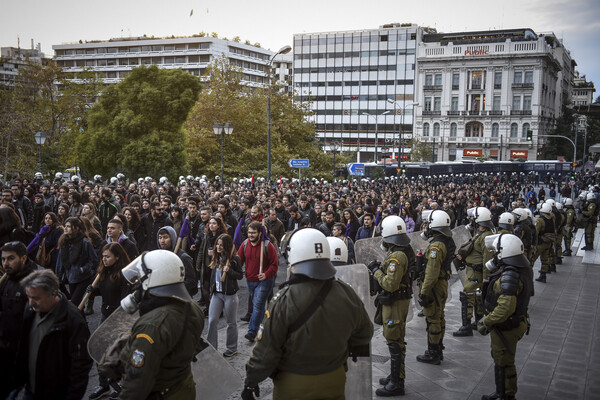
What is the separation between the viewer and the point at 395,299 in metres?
5.73

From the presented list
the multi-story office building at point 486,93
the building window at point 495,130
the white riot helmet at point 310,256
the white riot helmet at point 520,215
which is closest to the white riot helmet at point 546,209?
the white riot helmet at point 520,215

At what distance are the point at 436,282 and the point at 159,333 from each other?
13.6 ft

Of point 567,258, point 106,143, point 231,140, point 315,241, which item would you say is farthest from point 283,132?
point 315,241

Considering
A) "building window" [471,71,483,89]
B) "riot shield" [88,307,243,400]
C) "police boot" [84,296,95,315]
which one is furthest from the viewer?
"building window" [471,71,483,89]

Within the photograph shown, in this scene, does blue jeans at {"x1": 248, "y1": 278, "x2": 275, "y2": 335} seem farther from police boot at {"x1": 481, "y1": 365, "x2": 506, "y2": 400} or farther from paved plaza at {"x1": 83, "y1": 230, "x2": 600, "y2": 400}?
police boot at {"x1": 481, "y1": 365, "x2": 506, "y2": 400}

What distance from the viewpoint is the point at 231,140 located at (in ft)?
104

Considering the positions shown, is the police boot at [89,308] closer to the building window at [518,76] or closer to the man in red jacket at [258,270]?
the man in red jacket at [258,270]

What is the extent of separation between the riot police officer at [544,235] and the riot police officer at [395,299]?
24.2 ft

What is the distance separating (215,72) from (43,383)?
32.5 meters

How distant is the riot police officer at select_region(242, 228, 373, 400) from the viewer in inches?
128

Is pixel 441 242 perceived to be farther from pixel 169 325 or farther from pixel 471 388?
pixel 169 325

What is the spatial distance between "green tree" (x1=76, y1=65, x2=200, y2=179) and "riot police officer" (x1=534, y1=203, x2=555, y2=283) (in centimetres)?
1987

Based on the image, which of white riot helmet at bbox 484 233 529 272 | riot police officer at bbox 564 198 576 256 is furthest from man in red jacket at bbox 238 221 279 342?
riot police officer at bbox 564 198 576 256

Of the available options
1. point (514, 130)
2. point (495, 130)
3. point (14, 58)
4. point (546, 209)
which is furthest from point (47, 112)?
point (14, 58)
